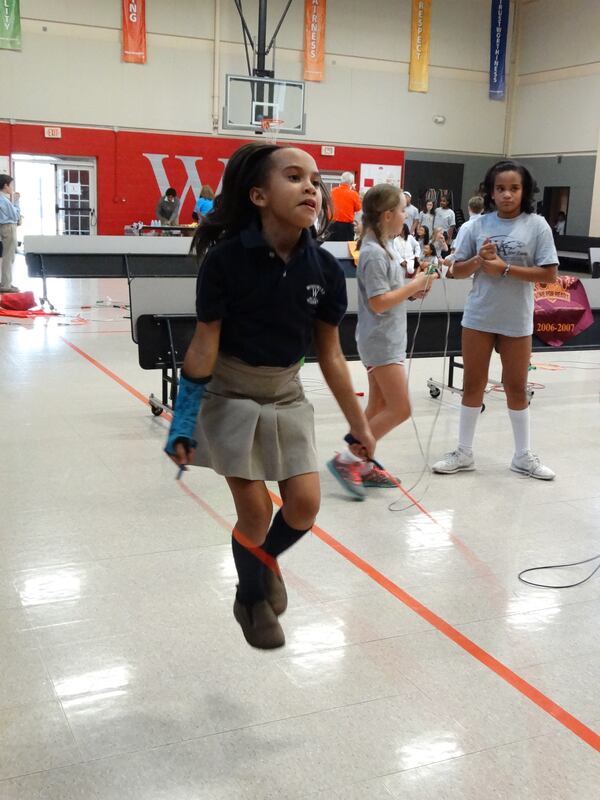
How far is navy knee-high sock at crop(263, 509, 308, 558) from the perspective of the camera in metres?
2.37

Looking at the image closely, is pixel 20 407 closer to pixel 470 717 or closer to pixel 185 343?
pixel 185 343

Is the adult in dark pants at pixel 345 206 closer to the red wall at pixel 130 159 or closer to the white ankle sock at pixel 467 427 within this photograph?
the red wall at pixel 130 159

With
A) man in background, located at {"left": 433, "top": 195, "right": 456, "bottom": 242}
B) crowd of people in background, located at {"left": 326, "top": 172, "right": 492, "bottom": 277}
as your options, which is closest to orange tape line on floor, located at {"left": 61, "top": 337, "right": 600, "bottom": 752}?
crowd of people in background, located at {"left": 326, "top": 172, "right": 492, "bottom": 277}

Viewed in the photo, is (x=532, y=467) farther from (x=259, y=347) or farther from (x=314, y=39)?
(x=314, y=39)

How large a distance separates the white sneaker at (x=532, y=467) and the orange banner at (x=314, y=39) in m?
17.5

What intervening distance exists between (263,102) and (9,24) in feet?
18.8

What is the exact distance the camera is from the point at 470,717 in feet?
7.58

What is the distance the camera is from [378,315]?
4.05 m

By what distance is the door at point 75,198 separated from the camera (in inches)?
768

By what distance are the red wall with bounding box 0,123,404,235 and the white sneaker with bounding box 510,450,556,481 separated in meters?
16.4

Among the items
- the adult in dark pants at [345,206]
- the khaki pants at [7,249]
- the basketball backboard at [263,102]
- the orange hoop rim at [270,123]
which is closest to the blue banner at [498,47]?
the basketball backboard at [263,102]

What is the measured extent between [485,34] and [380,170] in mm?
4453

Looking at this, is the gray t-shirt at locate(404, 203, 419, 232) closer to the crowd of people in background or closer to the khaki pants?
the crowd of people in background

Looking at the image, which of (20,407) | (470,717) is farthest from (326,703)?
(20,407)
